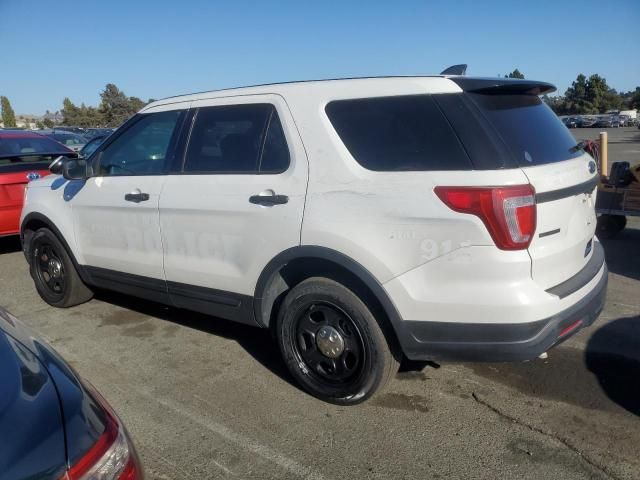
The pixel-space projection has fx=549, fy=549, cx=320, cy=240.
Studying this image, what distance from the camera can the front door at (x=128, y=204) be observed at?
13.3 feet

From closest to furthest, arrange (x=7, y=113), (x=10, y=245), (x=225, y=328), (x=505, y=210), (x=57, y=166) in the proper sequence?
1. (x=505, y=210)
2. (x=225, y=328)
3. (x=57, y=166)
4. (x=10, y=245)
5. (x=7, y=113)

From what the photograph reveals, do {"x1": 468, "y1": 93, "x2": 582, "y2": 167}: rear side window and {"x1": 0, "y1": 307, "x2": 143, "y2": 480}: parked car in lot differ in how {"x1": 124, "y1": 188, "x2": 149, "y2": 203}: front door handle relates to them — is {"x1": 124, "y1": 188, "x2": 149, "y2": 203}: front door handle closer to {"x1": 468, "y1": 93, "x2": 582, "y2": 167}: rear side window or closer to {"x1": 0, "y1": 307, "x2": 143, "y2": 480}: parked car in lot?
{"x1": 0, "y1": 307, "x2": 143, "y2": 480}: parked car in lot

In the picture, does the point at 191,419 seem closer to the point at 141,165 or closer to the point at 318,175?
the point at 318,175

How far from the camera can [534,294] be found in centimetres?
268

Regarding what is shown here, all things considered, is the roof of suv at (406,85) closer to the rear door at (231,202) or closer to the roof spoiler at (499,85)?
the roof spoiler at (499,85)

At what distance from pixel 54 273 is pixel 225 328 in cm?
182

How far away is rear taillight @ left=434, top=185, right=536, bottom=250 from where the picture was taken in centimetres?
261

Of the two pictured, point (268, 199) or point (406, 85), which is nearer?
point (406, 85)

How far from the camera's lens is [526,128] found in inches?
118

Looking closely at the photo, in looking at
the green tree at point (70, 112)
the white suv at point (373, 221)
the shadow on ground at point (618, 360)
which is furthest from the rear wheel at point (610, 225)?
the green tree at point (70, 112)

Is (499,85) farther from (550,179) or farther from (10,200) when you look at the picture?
(10,200)

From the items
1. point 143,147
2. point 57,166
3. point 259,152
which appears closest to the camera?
point 259,152

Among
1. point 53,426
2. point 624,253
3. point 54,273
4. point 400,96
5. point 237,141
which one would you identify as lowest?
point 624,253

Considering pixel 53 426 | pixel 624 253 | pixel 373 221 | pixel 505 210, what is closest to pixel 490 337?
pixel 505 210
